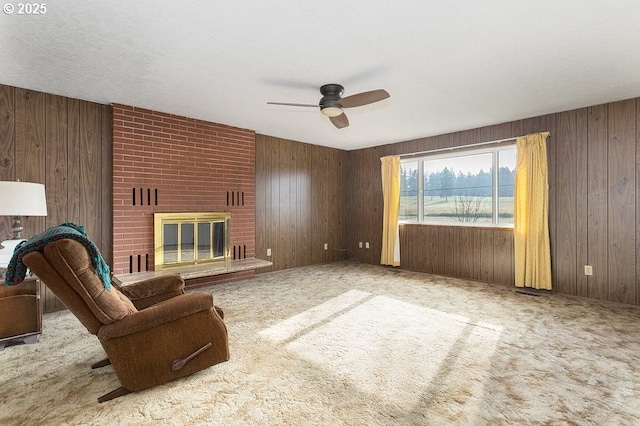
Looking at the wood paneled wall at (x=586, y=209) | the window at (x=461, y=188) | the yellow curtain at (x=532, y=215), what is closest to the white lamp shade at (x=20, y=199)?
the window at (x=461, y=188)

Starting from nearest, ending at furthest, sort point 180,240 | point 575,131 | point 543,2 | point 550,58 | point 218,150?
point 543,2 < point 550,58 < point 575,131 < point 180,240 < point 218,150

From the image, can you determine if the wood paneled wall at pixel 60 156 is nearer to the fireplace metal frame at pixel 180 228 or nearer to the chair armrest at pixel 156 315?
the fireplace metal frame at pixel 180 228

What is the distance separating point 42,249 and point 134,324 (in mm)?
638

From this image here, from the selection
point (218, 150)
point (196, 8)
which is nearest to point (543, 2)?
point (196, 8)

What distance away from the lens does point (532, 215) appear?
4.30 metres

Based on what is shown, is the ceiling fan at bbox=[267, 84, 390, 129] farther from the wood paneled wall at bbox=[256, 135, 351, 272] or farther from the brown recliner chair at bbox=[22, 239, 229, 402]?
the wood paneled wall at bbox=[256, 135, 351, 272]

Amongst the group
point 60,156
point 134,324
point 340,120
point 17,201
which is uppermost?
point 340,120

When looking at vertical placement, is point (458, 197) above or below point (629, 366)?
above

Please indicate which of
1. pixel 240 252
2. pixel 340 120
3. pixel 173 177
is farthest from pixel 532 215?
pixel 173 177

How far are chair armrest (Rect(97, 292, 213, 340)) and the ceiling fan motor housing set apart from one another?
2031mm

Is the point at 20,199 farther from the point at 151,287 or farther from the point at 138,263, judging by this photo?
the point at 138,263

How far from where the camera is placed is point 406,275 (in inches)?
213

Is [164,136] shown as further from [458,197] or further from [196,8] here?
[458,197]

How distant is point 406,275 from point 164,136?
14.0 ft
